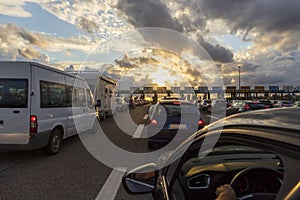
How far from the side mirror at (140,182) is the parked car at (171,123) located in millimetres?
5016

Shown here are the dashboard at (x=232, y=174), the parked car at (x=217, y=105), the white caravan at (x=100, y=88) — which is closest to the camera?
the dashboard at (x=232, y=174)

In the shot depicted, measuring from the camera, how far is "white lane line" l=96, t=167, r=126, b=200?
3.82m

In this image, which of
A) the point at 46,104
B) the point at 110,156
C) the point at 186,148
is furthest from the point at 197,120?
the point at 186,148

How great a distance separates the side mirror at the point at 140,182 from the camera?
6.32 ft

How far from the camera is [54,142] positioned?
6.83m

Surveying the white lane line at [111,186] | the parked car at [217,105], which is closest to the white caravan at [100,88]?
the white lane line at [111,186]

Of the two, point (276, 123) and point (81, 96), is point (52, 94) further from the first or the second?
point (276, 123)

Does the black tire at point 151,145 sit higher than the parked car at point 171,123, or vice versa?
the parked car at point 171,123

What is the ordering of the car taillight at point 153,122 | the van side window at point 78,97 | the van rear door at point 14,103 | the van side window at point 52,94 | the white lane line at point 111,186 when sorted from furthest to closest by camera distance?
the van side window at point 78,97 → the car taillight at point 153,122 → the van side window at point 52,94 → the van rear door at point 14,103 → the white lane line at point 111,186

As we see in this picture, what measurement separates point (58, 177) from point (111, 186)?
4.06 ft

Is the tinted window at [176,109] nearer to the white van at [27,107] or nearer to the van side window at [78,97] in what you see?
the van side window at [78,97]

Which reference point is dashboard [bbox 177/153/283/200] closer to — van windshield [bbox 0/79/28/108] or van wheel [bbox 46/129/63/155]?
→ van windshield [bbox 0/79/28/108]

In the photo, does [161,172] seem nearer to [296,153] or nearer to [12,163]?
[296,153]

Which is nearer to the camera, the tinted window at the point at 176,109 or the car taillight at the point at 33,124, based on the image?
the car taillight at the point at 33,124
